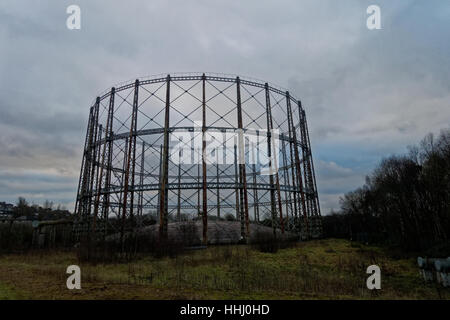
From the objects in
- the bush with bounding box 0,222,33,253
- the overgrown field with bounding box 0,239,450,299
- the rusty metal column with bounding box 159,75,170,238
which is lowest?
the overgrown field with bounding box 0,239,450,299

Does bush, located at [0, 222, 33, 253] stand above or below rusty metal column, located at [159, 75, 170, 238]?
below

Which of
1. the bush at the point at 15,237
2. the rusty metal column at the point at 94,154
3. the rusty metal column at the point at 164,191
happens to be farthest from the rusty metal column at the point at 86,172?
the rusty metal column at the point at 164,191

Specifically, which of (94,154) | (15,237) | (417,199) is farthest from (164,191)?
(417,199)

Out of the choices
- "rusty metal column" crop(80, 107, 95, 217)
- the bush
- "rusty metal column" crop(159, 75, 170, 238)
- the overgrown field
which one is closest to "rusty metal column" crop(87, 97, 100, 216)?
"rusty metal column" crop(80, 107, 95, 217)

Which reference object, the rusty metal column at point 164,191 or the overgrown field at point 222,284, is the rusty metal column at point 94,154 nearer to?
the rusty metal column at point 164,191

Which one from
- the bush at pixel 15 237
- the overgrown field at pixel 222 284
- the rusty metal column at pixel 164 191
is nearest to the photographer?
the overgrown field at pixel 222 284

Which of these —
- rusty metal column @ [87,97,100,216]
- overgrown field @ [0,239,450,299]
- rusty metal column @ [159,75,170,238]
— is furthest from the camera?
rusty metal column @ [87,97,100,216]

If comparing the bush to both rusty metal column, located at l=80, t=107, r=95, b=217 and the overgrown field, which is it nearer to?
rusty metal column, located at l=80, t=107, r=95, b=217

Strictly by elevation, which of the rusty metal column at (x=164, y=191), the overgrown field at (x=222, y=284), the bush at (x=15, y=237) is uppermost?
the rusty metal column at (x=164, y=191)

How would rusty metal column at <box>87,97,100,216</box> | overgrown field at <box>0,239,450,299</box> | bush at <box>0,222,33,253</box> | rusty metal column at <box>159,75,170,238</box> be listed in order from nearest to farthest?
1. overgrown field at <box>0,239,450,299</box>
2. rusty metal column at <box>159,75,170,238</box>
3. bush at <box>0,222,33,253</box>
4. rusty metal column at <box>87,97,100,216</box>

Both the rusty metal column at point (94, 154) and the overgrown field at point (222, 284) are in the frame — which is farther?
the rusty metal column at point (94, 154)

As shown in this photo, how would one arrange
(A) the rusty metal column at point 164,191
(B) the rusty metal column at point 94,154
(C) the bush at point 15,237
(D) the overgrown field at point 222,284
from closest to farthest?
(D) the overgrown field at point 222,284 < (A) the rusty metal column at point 164,191 < (C) the bush at point 15,237 < (B) the rusty metal column at point 94,154

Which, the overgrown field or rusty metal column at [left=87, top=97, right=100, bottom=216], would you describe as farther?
rusty metal column at [left=87, top=97, right=100, bottom=216]
